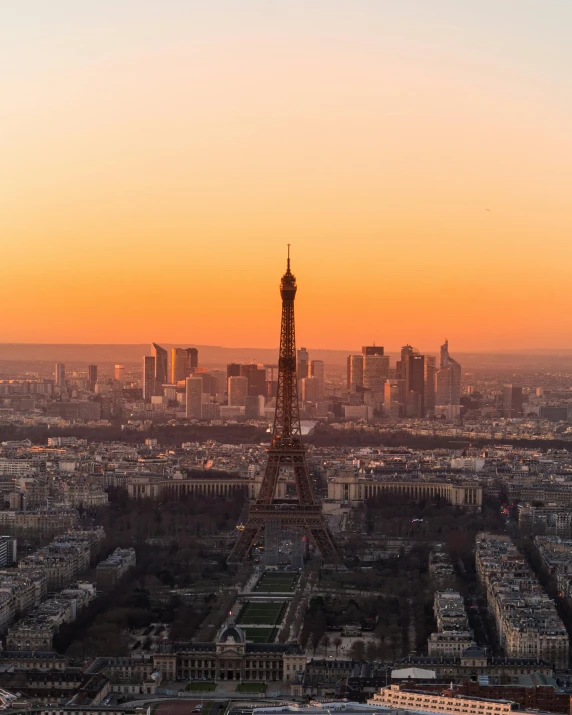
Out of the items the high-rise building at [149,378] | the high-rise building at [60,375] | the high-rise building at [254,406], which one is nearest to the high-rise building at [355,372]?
the high-rise building at [254,406]

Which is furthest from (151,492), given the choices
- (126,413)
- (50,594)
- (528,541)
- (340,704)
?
(126,413)

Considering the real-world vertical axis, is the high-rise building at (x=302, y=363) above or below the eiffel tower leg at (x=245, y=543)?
above

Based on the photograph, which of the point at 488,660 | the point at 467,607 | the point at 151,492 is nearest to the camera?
the point at 488,660

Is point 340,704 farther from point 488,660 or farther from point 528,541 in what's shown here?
point 528,541

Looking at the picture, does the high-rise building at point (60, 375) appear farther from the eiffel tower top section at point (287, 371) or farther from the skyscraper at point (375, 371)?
the eiffel tower top section at point (287, 371)

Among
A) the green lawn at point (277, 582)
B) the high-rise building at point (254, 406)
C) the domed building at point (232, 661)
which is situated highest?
the high-rise building at point (254, 406)

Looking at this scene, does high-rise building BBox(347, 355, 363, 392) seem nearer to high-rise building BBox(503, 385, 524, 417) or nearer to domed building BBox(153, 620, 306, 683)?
high-rise building BBox(503, 385, 524, 417)

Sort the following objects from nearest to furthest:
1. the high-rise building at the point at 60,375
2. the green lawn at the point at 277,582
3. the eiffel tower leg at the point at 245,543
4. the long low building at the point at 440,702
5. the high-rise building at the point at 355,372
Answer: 1. the long low building at the point at 440,702
2. the green lawn at the point at 277,582
3. the eiffel tower leg at the point at 245,543
4. the high-rise building at the point at 355,372
5. the high-rise building at the point at 60,375

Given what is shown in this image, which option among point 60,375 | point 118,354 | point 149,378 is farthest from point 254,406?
point 118,354
